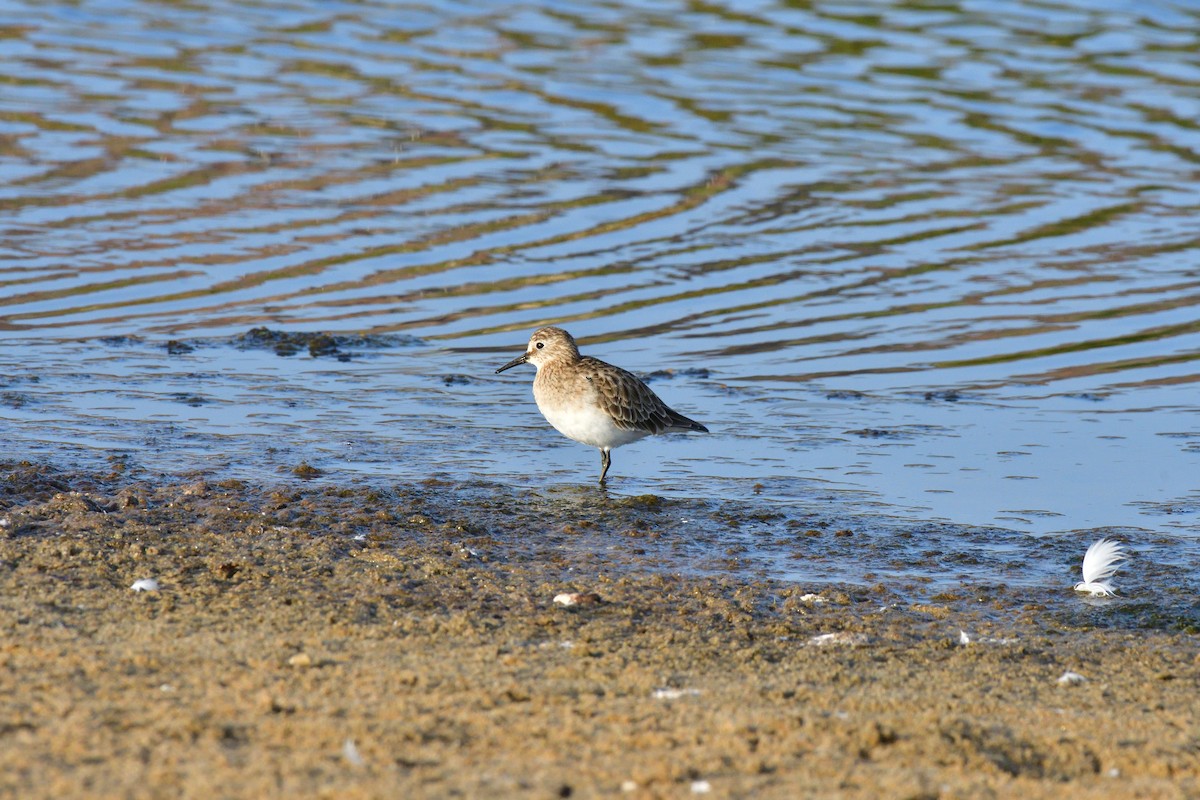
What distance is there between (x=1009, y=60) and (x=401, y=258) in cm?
1176

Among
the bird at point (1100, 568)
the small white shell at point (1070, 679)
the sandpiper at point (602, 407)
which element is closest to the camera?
the small white shell at point (1070, 679)

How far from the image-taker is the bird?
24.4 ft

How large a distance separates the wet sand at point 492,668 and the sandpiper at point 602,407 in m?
0.98

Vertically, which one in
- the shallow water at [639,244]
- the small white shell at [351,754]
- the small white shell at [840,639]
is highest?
the small white shell at [351,754]

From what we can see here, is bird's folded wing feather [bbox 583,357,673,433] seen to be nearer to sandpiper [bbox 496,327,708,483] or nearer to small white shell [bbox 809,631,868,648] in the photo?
sandpiper [bbox 496,327,708,483]

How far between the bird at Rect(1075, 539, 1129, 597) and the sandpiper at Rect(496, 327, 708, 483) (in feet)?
8.68

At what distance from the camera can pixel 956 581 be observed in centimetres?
762

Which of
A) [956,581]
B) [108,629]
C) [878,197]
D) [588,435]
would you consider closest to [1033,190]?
[878,197]

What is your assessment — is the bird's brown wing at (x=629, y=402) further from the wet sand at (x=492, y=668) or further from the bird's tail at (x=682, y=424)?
the wet sand at (x=492, y=668)

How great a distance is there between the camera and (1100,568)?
757cm

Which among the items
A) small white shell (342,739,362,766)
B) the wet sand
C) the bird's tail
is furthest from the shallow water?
small white shell (342,739,362,766)

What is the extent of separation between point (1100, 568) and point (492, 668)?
324 centimetres

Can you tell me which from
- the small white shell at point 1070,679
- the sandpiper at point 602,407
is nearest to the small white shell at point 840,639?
the small white shell at point 1070,679

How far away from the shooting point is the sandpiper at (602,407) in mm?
9297
